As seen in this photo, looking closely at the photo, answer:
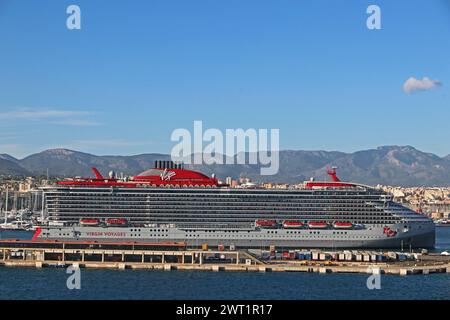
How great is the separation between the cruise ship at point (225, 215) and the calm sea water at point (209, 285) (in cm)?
1119

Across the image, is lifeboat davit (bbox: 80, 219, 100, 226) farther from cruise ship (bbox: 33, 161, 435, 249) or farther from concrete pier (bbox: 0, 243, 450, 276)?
concrete pier (bbox: 0, 243, 450, 276)

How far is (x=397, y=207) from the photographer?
57438 mm

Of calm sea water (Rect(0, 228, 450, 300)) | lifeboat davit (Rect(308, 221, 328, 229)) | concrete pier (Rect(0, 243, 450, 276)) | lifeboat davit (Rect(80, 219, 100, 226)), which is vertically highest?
lifeboat davit (Rect(80, 219, 100, 226))

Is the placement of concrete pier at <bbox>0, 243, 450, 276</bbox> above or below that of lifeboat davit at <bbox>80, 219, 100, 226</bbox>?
below

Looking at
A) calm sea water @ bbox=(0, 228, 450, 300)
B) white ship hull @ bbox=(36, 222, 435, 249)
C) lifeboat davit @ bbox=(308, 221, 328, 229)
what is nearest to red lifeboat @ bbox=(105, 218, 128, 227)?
white ship hull @ bbox=(36, 222, 435, 249)

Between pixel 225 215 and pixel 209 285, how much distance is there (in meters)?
18.3

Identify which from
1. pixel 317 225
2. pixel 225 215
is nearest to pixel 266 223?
pixel 225 215

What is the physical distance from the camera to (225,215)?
55.6 metres

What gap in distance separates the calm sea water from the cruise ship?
1119 centimetres

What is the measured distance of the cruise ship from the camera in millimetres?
54438

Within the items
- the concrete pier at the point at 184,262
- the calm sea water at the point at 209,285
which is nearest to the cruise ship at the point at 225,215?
the concrete pier at the point at 184,262

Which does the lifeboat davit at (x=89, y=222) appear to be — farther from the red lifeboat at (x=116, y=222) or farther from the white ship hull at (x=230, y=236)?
the red lifeboat at (x=116, y=222)

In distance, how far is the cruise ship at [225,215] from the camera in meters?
54.4
